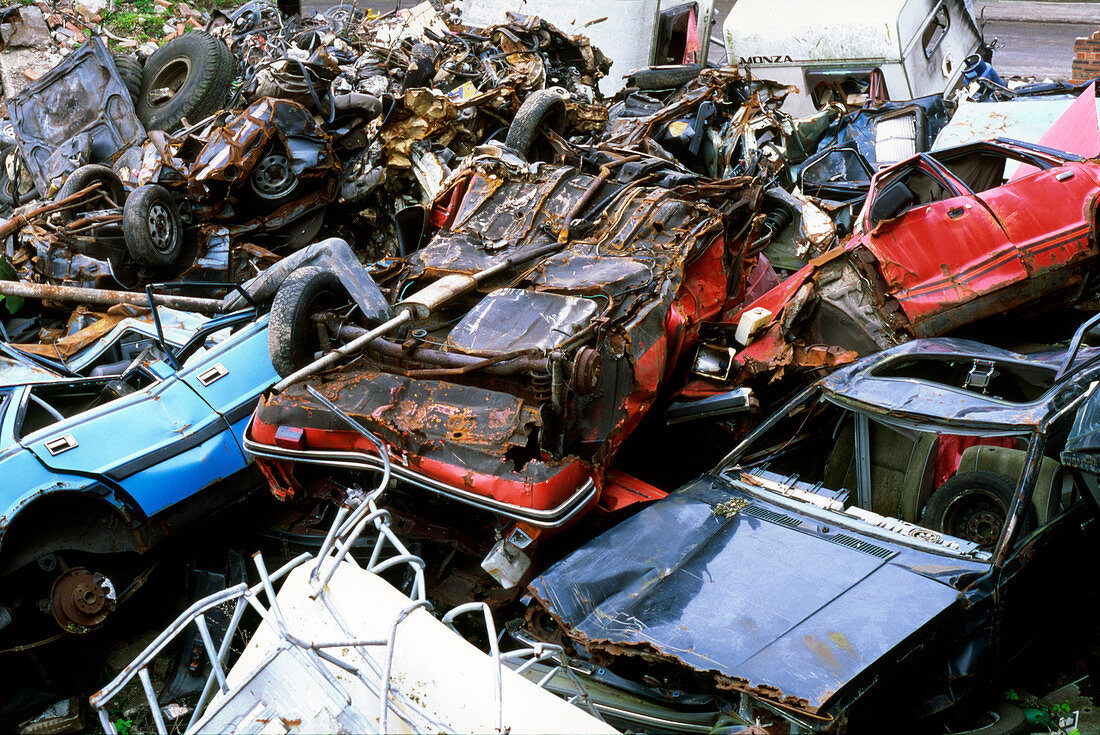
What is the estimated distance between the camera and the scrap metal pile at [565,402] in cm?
320

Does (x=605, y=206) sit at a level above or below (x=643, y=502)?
above

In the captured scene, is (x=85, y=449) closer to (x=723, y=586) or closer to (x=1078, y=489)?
(x=723, y=586)

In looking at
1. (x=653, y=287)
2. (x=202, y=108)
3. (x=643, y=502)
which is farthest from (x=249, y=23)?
(x=643, y=502)

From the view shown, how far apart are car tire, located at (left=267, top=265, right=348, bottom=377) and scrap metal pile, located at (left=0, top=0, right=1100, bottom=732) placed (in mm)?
25

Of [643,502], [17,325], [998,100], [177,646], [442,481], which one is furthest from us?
[998,100]

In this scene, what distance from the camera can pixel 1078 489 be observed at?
368 centimetres

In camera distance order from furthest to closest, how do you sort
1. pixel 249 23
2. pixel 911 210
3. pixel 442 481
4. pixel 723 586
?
pixel 249 23, pixel 911 210, pixel 442 481, pixel 723 586

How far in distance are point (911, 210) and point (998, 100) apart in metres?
5.08

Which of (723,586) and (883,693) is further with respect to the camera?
(723,586)

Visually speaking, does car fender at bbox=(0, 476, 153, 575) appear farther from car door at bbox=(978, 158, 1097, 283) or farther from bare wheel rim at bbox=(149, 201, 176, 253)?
car door at bbox=(978, 158, 1097, 283)

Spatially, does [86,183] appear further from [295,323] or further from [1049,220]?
[1049,220]

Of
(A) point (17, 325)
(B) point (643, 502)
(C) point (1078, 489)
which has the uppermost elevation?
(C) point (1078, 489)

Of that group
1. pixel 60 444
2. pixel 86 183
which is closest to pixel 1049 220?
pixel 60 444

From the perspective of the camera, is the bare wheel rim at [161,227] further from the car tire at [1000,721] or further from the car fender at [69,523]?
the car tire at [1000,721]
